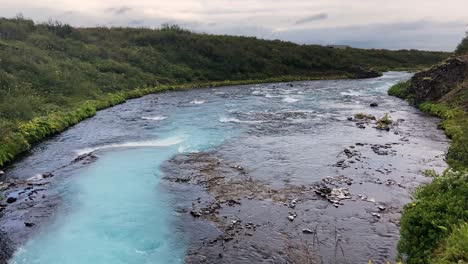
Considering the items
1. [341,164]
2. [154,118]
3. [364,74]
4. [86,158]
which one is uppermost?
[364,74]

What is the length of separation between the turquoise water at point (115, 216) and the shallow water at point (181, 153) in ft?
0.14

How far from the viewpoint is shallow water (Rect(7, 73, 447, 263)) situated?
15102 mm

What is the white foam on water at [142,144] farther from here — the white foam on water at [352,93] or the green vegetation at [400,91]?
the white foam on water at [352,93]

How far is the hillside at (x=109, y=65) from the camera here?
35.7m

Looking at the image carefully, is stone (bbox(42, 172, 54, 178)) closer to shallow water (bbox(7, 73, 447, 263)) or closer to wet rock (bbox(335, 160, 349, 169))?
shallow water (bbox(7, 73, 447, 263))

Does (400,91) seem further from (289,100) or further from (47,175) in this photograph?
(47,175)

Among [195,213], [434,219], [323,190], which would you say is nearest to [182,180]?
[195,213]

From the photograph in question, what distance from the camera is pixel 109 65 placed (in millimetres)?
62219

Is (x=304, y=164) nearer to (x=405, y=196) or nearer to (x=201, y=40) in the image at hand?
(x=405, y=196)

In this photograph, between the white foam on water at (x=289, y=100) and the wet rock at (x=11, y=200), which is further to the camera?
the white foam on water at (x=289, y=100)

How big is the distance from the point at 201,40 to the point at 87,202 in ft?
244

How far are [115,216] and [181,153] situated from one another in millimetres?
9652

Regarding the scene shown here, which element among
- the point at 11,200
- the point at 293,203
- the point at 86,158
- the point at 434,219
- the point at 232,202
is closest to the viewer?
the point at 434,219

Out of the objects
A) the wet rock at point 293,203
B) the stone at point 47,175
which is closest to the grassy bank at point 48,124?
the stone at point 47,175
